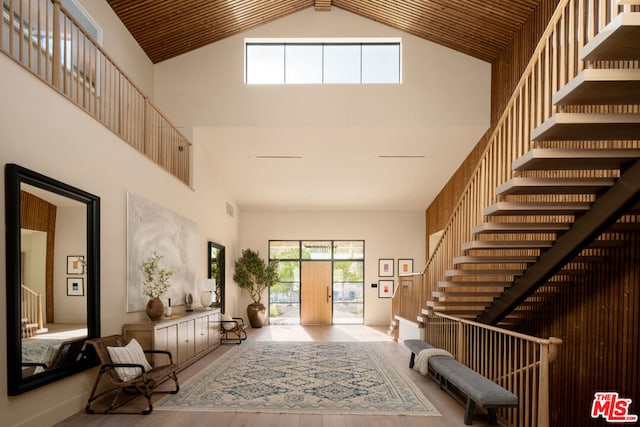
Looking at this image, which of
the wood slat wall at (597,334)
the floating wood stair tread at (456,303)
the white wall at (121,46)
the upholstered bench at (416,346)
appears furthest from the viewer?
the white wall at (121,46)

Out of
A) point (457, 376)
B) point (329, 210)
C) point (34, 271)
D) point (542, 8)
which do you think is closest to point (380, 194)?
point (329, 210)

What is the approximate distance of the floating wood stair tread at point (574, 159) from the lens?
13.4ft

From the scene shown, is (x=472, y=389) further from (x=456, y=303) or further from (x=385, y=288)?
(x=385, y=288)

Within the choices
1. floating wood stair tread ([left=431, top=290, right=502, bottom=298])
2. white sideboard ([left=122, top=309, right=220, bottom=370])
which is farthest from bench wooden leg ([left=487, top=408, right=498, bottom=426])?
white sideboard ([left=122, top=309, right=220, bottom=370])

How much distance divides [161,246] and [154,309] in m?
1.25

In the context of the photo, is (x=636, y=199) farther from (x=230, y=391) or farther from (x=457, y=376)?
(x=230, y=391)

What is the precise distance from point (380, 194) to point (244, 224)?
421cm

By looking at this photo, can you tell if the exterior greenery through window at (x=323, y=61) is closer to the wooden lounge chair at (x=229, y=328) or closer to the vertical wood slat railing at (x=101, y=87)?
the vertical wood slat railing at (x=101, y=87)

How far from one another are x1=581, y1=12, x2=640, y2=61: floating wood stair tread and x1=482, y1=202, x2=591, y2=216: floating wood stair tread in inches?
72.8

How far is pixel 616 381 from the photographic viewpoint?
5.96 meters

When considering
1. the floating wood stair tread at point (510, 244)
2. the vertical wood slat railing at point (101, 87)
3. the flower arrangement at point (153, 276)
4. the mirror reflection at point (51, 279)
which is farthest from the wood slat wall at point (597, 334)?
the vertical wood slat railing at point (101, 87)

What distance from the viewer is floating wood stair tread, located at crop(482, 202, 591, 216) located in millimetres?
4891

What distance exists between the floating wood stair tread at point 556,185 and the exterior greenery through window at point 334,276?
10716mm

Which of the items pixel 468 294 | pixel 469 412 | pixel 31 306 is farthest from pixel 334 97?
pixel 31 306
